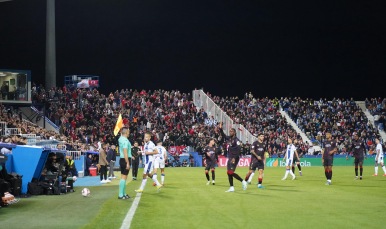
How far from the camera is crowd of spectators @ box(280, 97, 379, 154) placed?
46312 millimetres

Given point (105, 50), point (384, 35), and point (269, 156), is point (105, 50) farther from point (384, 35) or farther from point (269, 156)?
point (384, 35)

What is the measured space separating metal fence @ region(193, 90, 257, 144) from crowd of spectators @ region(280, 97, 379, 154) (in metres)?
8.49

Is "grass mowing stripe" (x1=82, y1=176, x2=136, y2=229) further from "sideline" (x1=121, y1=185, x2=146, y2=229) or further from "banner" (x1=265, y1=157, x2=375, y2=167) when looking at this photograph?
"banner" (x1=265, y1=157, x2=375, y2=167)

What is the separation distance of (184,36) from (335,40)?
71.5 ft

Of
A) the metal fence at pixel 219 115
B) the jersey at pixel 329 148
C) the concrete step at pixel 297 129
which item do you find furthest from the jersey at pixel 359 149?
the concrete step at pixel 297 129

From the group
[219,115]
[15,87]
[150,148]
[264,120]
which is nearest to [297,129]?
[264,120]

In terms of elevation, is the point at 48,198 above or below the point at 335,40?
below

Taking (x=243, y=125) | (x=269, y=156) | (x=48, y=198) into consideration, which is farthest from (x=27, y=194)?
(x=243, y=125)

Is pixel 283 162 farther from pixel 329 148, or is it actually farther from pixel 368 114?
pixel 329 148

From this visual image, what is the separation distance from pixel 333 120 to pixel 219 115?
1432 centimetres

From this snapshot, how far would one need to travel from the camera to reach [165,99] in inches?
1791

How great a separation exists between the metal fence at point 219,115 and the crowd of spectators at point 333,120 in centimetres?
849

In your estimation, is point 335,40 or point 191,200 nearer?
point 191,200

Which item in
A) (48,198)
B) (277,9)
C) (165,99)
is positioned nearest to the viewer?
(48,198)
